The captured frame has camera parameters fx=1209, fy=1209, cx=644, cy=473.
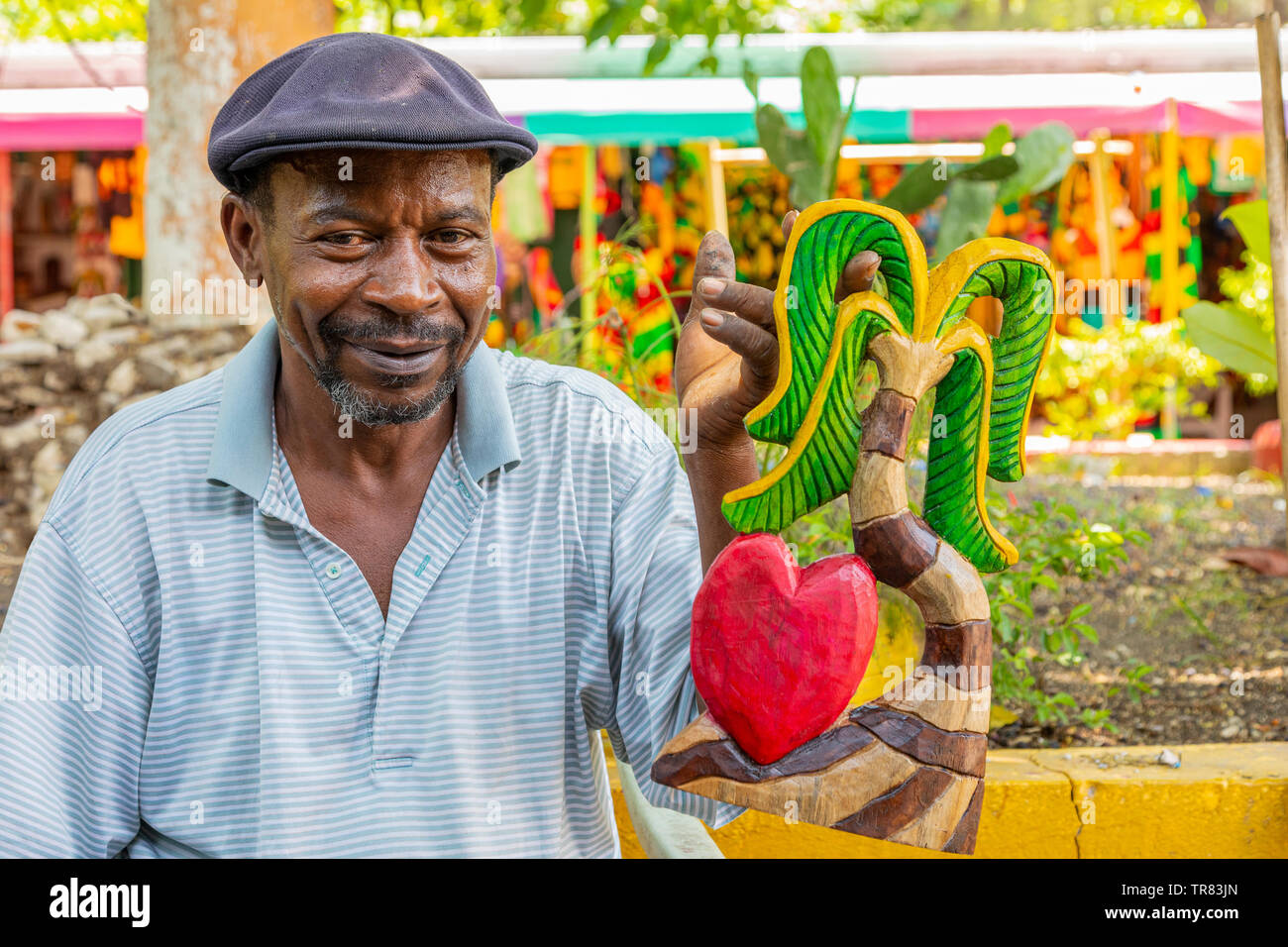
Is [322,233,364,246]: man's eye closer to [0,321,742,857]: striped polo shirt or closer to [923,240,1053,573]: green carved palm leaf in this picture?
[0,321,742,857]: striped polo shirt

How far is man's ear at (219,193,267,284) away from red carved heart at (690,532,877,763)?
0.76 metres

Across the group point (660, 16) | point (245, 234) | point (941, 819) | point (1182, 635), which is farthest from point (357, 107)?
point (660, 16)

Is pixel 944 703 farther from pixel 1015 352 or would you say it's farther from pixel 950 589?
pixel 1015 352

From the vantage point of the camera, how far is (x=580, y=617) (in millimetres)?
1710

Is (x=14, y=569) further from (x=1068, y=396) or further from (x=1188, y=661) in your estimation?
(x=1068, y=396)

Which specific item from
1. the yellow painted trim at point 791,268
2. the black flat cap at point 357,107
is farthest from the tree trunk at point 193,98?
the yellow painted trim at point 791,268

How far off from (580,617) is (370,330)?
0.50 metres

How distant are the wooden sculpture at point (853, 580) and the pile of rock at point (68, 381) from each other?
8.82ft

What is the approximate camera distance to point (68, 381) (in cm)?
371

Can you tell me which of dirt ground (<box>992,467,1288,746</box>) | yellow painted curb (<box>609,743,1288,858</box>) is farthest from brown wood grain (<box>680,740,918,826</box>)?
dirt ground (<box>992,467,1288,746</box>)

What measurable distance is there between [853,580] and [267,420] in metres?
0.87

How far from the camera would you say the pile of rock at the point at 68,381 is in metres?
3.65

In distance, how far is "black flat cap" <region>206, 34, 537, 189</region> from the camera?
142 cm
